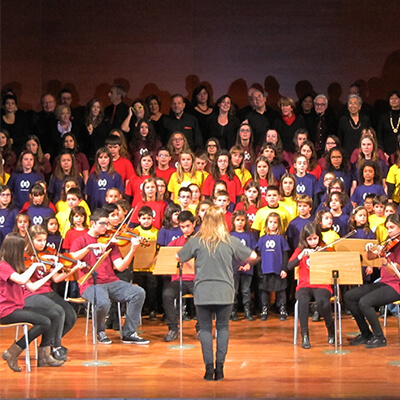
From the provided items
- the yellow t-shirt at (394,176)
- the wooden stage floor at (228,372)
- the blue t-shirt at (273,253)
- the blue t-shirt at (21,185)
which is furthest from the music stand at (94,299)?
the yellow t-shirt at (394,176)

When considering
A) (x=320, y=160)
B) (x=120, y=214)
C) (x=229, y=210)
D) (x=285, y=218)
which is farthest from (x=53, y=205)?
(x=320, y=160)

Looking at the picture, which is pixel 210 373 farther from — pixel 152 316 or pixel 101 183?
pixel 101 183

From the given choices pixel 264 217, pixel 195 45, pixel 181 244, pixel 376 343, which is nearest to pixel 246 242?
pixel 264 217

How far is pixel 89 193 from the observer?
8148mm

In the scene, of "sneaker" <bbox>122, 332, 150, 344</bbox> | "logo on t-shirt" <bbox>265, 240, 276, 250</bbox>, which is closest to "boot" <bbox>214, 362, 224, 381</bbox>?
"sneaker" <bbox>122, 332, 150, 344</bbox>

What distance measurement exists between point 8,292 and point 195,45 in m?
6.24

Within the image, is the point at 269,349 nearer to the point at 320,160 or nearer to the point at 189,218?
the point at 189,218

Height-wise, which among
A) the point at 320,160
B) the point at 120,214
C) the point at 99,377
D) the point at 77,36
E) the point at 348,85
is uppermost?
the point at 77,36

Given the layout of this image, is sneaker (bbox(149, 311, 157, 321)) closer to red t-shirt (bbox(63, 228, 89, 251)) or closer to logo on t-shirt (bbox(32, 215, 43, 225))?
red t-shirt (bbox(63, 228, 89, 251))

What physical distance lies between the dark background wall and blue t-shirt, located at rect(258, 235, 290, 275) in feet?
12.6

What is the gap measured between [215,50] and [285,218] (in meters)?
3.97

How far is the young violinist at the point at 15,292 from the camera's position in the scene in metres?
5.24

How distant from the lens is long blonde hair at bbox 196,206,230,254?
5078 millimetres

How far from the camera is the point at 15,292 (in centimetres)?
538
